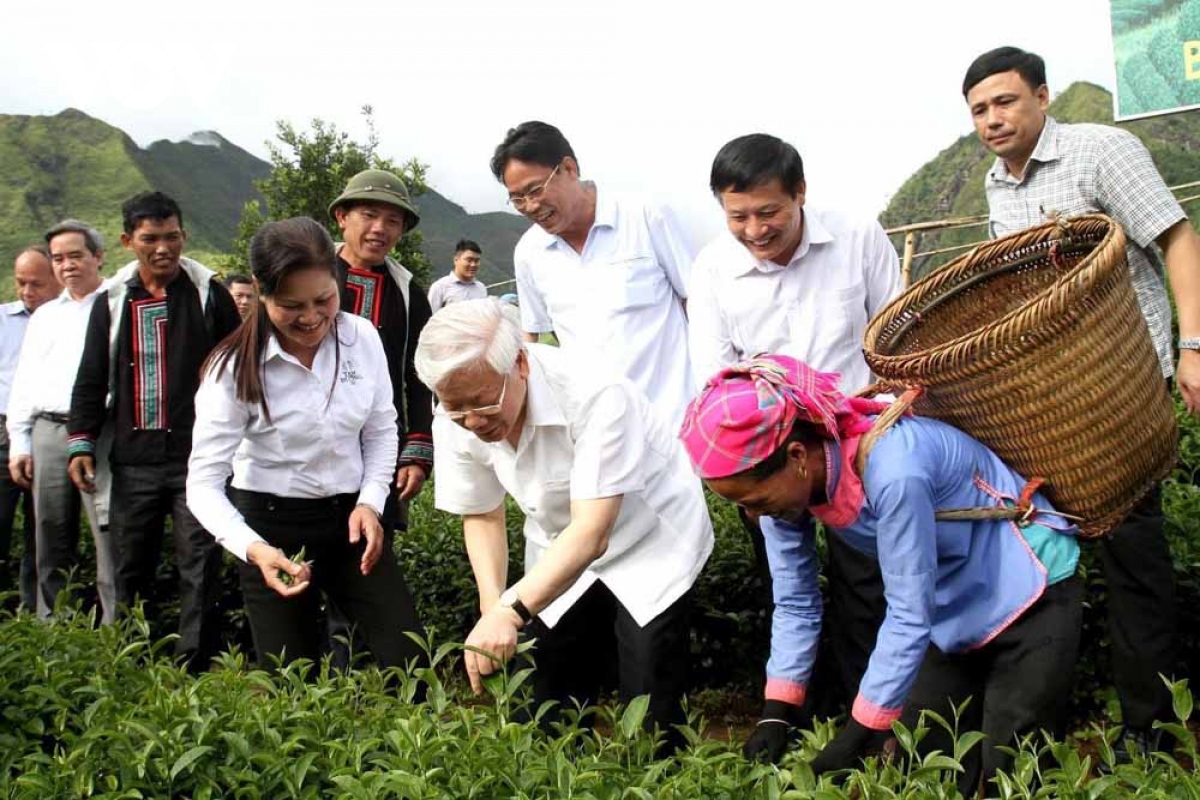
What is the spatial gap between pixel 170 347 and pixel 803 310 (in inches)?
96.6

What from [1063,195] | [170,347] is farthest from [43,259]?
[1063,195]

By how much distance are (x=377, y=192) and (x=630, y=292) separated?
1.12 metres

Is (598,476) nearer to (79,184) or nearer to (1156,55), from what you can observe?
(1156,55)

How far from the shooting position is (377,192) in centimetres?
407

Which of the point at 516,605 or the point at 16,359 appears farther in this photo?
the point at 16,359

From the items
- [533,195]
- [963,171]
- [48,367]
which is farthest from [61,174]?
[533,195]

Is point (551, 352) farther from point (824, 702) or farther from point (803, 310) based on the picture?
point (824, 702)

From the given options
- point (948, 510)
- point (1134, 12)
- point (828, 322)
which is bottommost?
point (948, 510)

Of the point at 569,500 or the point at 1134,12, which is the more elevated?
the point at 1134,12

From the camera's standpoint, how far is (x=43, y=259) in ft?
19.9

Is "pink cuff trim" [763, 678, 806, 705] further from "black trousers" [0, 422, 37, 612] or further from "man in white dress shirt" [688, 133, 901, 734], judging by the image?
"black trousers" [0, 422, 37, 612]

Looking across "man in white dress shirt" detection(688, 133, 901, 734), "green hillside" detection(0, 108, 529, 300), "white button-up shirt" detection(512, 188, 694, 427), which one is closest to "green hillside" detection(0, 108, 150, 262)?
"green hillside" detection(0, 108, 529, 300)

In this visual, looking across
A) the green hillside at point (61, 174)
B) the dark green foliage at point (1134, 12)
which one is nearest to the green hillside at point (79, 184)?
the green hillside at point (61, 174)

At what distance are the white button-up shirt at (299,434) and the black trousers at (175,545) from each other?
94 centimetres
